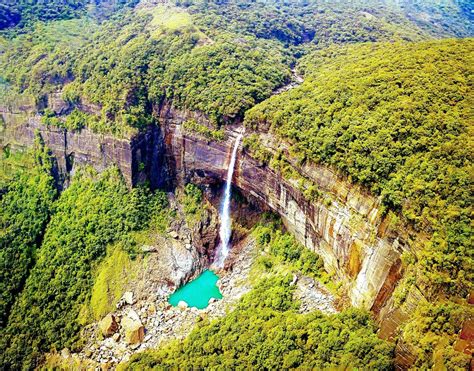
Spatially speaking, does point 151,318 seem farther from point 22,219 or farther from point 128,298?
point 22,219

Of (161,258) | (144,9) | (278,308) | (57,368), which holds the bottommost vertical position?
(57,368)

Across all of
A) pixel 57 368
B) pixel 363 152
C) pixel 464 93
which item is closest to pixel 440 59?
pixel 464 93

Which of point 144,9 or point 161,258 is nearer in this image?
point 161,258

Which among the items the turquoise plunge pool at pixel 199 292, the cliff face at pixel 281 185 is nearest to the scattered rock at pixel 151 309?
the turquoise plunge pool at pixel 199 292

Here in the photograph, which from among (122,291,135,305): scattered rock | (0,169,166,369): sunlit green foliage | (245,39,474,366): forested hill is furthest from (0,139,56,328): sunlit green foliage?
(245,39,474,366): forested hill

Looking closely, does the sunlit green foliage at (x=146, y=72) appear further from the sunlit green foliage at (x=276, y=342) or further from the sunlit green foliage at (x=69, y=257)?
the sunlit green foliage at (x=276, y=342)

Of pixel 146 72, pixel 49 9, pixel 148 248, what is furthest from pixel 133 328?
pixel 49 9

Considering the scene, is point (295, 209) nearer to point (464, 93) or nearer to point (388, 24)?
point (464, 93)
